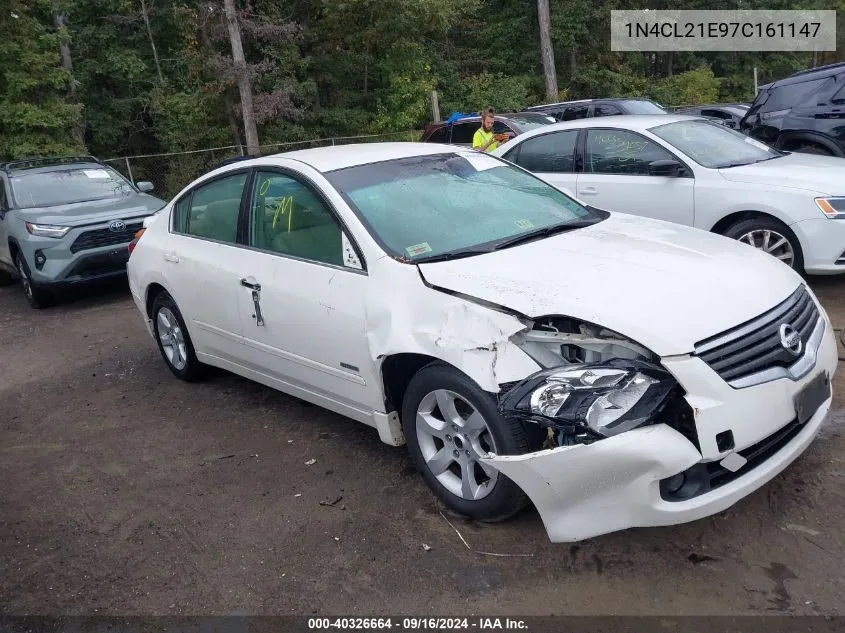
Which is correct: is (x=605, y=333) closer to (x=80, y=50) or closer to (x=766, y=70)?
(x=80, y=50)

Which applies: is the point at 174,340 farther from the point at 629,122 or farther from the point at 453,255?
the point at 629,122

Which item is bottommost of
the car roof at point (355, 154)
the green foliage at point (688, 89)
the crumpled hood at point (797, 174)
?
the green foliage at point (688, 89)

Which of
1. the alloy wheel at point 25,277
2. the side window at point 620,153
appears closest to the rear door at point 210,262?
the side window at point 620,153

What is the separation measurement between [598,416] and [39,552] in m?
2.74

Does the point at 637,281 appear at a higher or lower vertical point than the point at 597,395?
higher

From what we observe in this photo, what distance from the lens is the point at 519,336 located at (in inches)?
123

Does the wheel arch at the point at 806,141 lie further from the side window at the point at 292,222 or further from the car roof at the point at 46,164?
the car roof at the point at 46,164

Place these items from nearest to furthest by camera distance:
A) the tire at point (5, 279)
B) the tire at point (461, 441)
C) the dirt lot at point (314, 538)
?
the dirt lot at point (314, 538) < the tire at point (461, 441) < the tire at point (5, 279)

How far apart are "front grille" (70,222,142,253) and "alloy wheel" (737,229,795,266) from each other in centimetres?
659

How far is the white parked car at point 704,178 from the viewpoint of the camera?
19.5 feet

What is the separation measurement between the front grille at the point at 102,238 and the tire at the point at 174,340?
334 centimetres

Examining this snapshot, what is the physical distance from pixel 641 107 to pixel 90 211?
1033cm

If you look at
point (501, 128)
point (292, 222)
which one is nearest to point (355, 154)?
point (292, 222)

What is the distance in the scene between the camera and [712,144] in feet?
22.8
